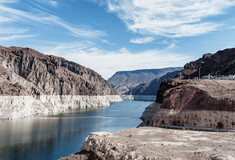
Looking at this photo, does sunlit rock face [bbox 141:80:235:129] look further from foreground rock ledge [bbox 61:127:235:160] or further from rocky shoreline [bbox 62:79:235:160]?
foreground rock ledge [bbox 61:127:235:160]

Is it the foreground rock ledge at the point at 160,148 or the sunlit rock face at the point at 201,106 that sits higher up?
the sunlit rock face at the point at 201,106

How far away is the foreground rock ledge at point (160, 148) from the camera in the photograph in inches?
713

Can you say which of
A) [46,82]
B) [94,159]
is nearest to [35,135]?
[94,159]

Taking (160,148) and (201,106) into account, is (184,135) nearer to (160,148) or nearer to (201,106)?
(160,148)

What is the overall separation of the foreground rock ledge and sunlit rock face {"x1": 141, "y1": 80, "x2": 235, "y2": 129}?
787 centimetres

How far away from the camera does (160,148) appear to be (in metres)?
20.5

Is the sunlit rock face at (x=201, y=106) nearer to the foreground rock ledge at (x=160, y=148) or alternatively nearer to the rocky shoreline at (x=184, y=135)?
the rocky shoreline at (x=184, y=135)

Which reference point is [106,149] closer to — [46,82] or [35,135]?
[35,135]

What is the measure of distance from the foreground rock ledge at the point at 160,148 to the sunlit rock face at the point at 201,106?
7.87 meters

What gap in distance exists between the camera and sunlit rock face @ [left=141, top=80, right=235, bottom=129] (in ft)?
105

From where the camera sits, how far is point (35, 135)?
2712 inches

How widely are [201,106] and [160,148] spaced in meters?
17.0

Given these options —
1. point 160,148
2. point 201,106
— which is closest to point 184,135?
point 160,148

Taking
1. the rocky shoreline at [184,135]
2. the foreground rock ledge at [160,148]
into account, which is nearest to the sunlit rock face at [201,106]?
the rocky shoreline at [184,135]
